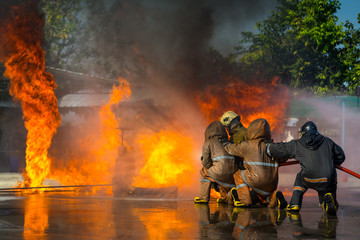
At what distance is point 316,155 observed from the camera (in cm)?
836

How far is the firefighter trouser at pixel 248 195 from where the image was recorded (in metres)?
9.01

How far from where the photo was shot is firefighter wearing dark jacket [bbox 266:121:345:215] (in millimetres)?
8250

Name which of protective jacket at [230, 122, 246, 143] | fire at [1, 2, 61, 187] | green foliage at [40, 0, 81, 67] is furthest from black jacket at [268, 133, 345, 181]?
green foliage at [40, 0, 81, 67]

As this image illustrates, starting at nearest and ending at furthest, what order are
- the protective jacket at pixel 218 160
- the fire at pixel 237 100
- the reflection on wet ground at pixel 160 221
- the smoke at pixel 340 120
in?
the reflection on wet ground at pixel 160 221
the protective jacket at pixel 218 160
the fire at pixel 237 100
the smoke at pixel 340 120

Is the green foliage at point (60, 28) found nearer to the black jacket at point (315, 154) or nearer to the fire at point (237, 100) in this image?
the fire at point (237, 100)

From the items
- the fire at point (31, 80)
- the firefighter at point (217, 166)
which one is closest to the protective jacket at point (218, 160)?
the firefighter at point (217, 166)

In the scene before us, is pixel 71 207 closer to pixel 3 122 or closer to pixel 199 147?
pixel 199 147

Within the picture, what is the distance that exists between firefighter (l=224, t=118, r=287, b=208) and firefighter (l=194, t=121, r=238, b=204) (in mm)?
252

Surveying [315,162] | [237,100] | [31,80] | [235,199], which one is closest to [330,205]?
[315,162]

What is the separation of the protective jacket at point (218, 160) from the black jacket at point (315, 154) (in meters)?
1.15

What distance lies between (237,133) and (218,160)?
76 cm

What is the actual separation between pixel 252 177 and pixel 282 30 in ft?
80.1

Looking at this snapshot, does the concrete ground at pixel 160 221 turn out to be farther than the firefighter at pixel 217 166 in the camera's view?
No

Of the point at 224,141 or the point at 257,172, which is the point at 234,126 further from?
the point at 257,172
